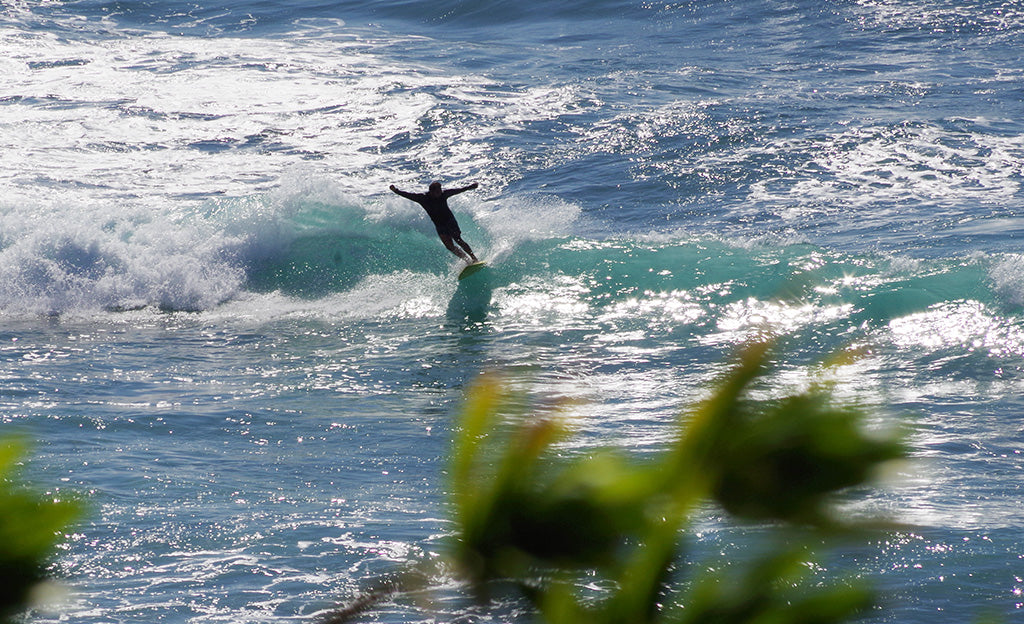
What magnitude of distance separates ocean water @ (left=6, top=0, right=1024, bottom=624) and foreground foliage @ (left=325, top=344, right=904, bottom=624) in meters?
0.04

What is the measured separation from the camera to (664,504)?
101 cm

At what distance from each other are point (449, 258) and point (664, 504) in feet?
45.5

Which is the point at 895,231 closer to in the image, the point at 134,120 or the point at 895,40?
the point at 895,40

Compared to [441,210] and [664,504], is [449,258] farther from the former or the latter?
[664,504]

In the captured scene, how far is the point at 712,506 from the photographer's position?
0.99 m

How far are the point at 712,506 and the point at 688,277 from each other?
12.5 meters

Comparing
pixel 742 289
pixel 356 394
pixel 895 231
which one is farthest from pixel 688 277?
pixel 356 394

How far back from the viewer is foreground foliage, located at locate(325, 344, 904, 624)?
3.19ft

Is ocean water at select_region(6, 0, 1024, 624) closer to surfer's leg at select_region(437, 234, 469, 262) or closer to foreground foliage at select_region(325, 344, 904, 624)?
foreground foliage at select_region(325, 344, 904, 624)

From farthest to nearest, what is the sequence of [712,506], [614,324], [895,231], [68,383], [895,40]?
[895,40], [895,231], [614,324], [68,383], [712,506]

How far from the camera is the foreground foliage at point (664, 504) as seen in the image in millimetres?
974

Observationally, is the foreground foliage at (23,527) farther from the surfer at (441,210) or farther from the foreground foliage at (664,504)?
the surfer at (441,210)

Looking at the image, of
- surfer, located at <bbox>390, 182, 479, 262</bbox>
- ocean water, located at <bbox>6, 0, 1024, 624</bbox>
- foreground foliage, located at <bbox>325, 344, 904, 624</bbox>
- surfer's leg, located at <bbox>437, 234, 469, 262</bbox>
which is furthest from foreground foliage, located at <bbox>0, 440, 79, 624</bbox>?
surfer's leg, located at <bbox>437, 234, 469, 262</bbox>

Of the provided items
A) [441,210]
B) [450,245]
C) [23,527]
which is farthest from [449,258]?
[23,527]
